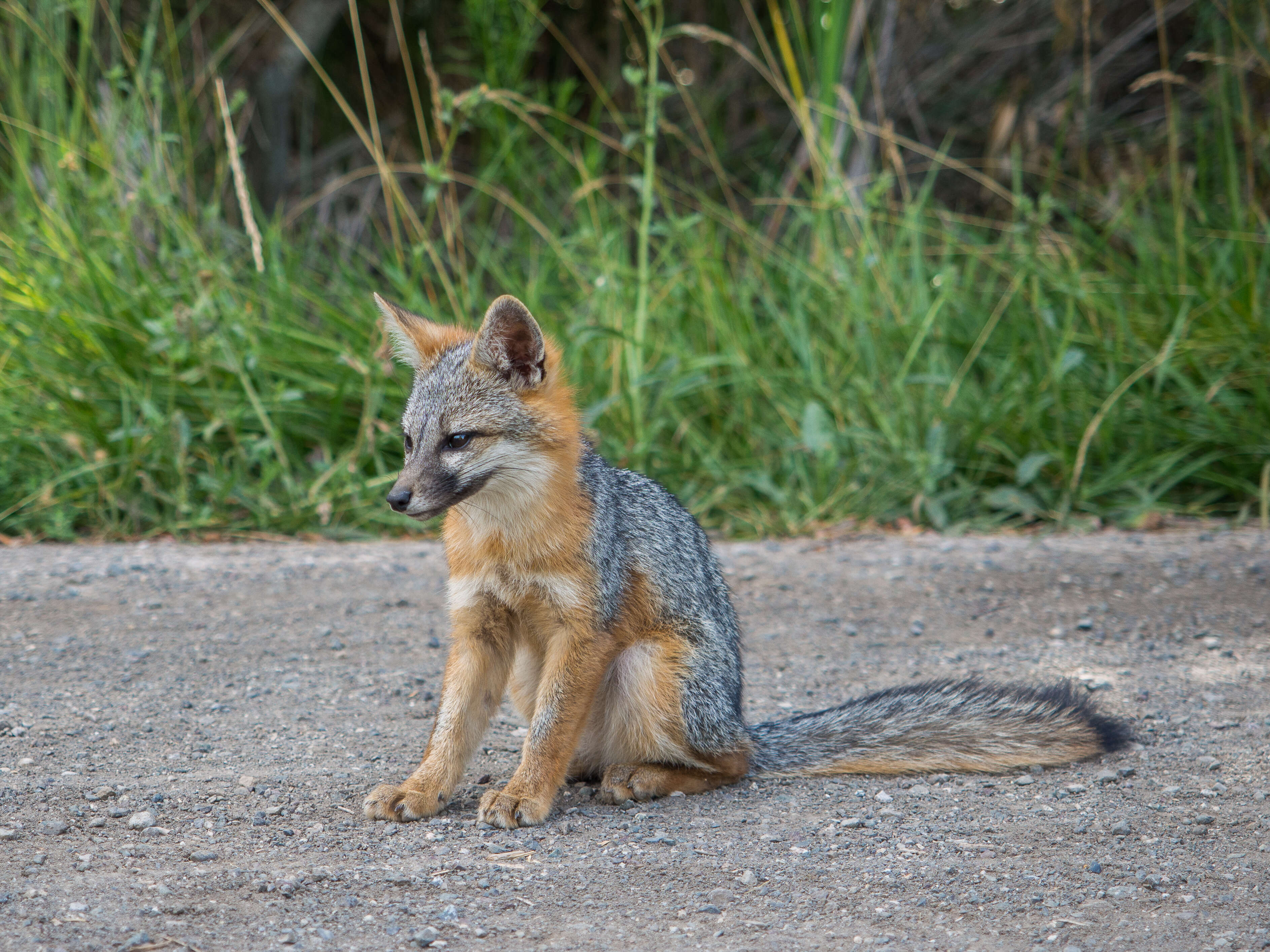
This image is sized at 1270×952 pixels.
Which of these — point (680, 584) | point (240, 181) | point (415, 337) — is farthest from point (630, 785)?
point (240, 181)

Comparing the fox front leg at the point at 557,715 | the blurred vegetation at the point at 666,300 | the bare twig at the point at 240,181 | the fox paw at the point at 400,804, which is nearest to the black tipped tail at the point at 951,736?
the fox front leg at the point at 557,715

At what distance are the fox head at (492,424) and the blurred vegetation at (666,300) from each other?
241cm

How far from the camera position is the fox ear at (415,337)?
334cm

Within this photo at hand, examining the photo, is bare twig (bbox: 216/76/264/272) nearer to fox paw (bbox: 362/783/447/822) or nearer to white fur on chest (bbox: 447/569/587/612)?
white fur on chest (bbox: 447/569/587/612)

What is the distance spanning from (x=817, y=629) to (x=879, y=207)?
335 cm

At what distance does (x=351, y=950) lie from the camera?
2301 mm

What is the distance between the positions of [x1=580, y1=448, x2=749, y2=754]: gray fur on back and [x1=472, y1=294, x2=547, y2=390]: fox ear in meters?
0.29

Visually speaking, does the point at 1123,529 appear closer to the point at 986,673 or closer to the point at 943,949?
the point at 986,673

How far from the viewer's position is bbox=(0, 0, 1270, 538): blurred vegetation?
5.82m

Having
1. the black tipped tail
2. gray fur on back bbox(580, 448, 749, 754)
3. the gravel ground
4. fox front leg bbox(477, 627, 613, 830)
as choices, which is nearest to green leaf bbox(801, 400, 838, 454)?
the gravel ground

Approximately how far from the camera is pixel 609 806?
10.6 ft

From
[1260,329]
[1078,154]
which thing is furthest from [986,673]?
[1078,154]

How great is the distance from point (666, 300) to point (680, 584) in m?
3.60

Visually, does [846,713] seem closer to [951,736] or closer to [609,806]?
[951,736]
